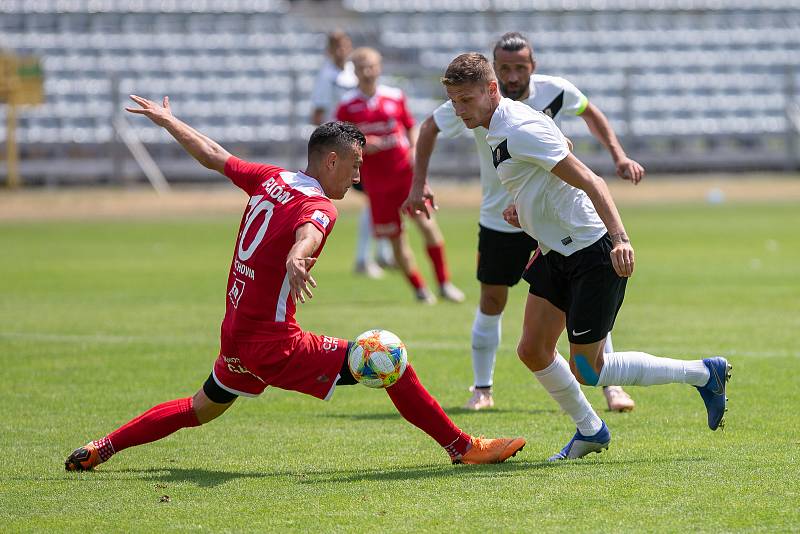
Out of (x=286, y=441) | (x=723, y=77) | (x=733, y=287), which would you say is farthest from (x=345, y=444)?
(x=723, y=77)

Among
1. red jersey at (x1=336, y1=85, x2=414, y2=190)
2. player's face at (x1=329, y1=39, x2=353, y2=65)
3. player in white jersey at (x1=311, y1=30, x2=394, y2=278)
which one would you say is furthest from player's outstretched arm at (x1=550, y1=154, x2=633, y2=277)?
player's face at (x1=329, y1=39, x2=353, y2=65)

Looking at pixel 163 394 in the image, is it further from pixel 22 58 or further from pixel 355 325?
pixel 22 58

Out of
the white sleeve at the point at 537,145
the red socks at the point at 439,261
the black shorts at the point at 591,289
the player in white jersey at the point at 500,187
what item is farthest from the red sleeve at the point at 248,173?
the red socks at the point at 439,261

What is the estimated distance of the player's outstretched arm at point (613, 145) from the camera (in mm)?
6941

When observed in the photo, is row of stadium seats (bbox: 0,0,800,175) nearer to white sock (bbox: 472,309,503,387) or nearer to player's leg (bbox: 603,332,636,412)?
white sock (bbox: 472,309,503,387)

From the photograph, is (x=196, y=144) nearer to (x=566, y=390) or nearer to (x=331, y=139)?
(x=331, y=139)

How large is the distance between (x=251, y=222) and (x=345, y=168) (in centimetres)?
50

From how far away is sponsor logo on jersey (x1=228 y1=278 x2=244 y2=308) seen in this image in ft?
18.6

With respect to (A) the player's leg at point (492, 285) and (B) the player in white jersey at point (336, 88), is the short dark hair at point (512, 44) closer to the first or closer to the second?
(A) the player's leg at point (492, 285)

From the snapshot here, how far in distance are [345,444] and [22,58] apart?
2513 cm

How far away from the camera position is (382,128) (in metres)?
13.9

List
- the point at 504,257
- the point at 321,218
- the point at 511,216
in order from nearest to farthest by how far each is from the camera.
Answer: the point at 321,218
the point at 511,216
the point at 504,257

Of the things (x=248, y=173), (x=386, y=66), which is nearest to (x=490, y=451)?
(x=248, y=173)

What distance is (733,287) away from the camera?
44.1ft
